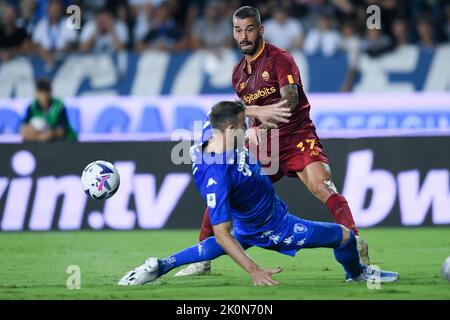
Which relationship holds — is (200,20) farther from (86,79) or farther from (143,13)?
(86,79)

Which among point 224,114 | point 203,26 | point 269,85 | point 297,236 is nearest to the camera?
point 224,114

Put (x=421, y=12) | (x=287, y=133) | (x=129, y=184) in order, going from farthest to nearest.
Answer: (x=421, y=12) < (x=129, y=184) < (x=287, y=133)

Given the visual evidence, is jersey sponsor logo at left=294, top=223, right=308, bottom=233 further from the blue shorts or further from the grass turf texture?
the grass turf texture

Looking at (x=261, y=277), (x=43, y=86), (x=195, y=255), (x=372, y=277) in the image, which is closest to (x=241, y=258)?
(x=261, y=277)

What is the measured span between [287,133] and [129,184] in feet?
14.5

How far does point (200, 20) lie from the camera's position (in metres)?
18.1

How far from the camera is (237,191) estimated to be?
24.8 feet

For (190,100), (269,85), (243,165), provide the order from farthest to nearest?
(190,100) → (269,85) → (243,165)

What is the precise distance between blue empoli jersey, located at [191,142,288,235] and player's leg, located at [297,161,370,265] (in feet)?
4.17

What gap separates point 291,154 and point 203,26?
8.82 metres

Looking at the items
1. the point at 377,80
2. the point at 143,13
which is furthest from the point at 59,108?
the point at 377,80

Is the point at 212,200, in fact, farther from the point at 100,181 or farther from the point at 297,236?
the point at 100,181

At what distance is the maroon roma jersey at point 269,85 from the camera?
9352 millimetres

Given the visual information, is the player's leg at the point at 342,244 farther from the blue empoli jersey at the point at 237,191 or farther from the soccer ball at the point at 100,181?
the soccer ball at the point at 100,181
